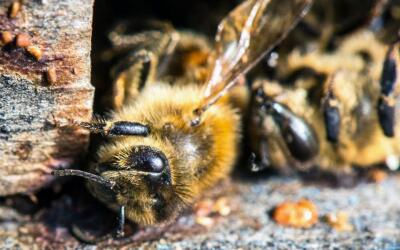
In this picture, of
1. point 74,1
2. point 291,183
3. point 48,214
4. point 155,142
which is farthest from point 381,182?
point 74,1

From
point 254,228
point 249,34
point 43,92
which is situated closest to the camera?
point 43,92

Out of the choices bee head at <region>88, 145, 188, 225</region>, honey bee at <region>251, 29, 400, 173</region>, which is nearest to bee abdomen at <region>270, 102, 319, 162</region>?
honey bee at <region>251, 29, 400, 173</region>

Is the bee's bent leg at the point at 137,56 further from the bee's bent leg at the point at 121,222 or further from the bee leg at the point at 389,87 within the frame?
the bee leg at the point at 389,87

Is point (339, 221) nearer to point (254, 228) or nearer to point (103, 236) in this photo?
point (254, 228)

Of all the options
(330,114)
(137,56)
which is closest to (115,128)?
(137,56)

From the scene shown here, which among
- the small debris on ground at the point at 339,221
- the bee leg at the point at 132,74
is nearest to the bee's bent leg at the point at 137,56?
the bee leg at the point at 132,74

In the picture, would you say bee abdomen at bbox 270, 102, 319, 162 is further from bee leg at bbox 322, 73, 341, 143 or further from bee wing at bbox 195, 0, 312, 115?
bee wing at bbox 195, 0, 312, 115
